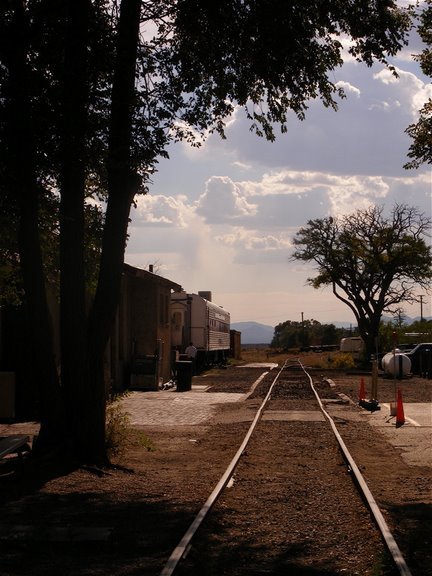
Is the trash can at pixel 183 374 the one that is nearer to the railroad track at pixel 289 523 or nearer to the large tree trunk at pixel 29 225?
the railroad track at pixel 289 523

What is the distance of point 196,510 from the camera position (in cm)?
862

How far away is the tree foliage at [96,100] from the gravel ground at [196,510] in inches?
57.5

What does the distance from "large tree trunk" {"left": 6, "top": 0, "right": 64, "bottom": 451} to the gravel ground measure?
99 cm

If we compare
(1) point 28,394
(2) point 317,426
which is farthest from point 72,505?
(1) point 28,394

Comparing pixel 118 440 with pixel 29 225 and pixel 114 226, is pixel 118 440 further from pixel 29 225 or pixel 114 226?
pixel 29 225

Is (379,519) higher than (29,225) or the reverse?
the reverse

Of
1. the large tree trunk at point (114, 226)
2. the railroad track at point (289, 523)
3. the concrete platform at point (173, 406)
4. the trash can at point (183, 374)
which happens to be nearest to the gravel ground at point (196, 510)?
the railroad track at point (289, 523)

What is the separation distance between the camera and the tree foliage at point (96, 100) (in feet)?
35.6

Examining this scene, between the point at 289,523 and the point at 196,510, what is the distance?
103 centimetres

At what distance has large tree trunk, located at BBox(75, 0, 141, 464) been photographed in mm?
11273

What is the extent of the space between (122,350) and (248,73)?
16.9 m

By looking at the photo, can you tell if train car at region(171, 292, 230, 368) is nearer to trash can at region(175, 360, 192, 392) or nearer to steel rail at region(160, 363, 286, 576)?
trash can at region(175, 360, 192, 392)

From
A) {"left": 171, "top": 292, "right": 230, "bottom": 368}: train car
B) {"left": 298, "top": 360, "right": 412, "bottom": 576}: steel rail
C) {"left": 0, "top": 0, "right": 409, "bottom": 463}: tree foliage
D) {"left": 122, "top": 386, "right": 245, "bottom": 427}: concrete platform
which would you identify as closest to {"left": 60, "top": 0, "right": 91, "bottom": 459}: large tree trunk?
{"left": 0, "top": 0, "right": 409, "bottom": 463}: tree foliage

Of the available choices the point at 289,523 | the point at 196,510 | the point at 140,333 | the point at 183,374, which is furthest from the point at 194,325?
the point at 289,523
